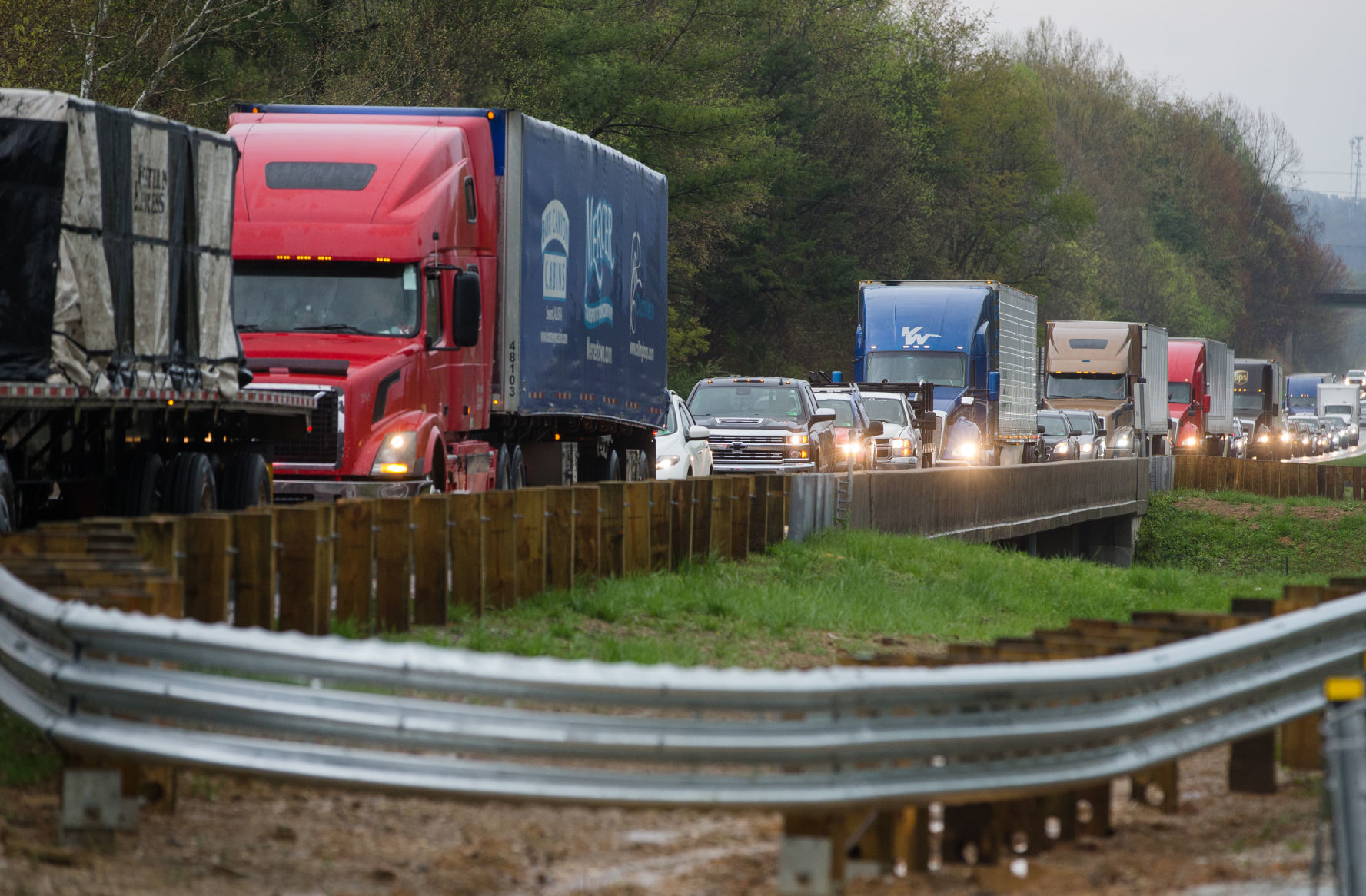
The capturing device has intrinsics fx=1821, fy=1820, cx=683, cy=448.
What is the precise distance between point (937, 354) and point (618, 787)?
108 feet

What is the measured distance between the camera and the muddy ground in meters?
5.23

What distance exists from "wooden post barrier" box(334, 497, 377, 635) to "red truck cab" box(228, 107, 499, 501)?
17.0 feet

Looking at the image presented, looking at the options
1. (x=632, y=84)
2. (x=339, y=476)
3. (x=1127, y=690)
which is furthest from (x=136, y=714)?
(x=632, y=84)

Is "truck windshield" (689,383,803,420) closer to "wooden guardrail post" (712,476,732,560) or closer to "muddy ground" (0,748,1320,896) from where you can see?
"wooden guardrail post" (712,476,732,560)

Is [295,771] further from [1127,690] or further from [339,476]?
[339,476]

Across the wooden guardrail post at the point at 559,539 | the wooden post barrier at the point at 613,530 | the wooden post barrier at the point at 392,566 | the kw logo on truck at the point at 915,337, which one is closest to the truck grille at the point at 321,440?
the wooden post barrier at the point at 613,530

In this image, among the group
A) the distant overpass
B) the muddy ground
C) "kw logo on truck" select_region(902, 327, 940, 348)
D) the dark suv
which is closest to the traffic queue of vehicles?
the dark suv

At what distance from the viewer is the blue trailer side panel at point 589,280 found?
18.0 m

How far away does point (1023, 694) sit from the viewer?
5215 millimetres

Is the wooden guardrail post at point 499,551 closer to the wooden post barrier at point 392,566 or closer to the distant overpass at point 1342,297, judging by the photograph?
the wooden post barrier at point 392,566

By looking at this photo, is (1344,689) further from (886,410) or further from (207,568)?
(886,410)

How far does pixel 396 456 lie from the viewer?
1494cm

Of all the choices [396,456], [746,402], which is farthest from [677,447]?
[396,456]

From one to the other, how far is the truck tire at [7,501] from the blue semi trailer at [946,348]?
88.8 ft
